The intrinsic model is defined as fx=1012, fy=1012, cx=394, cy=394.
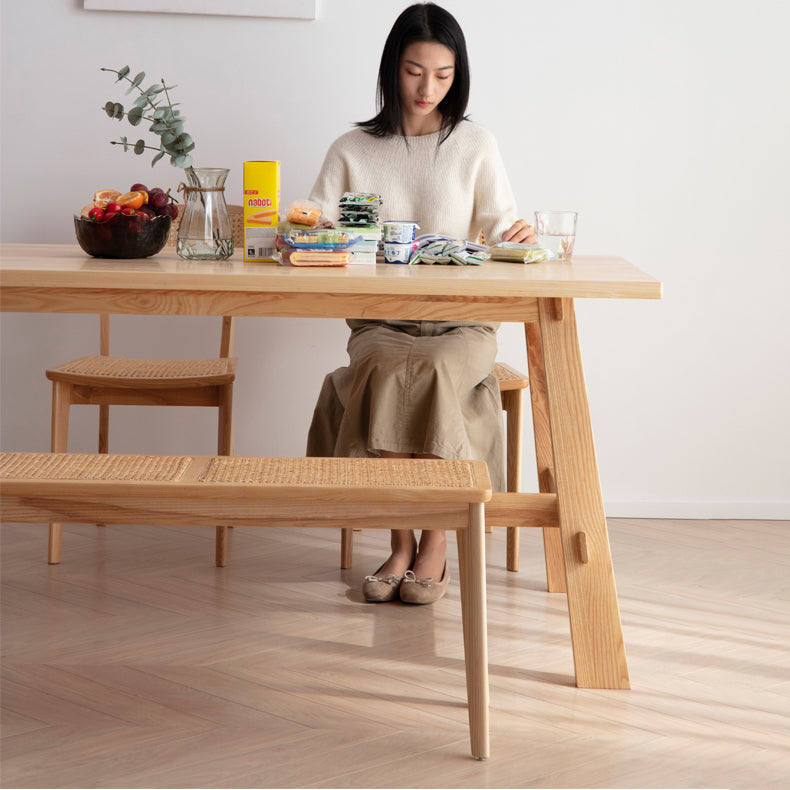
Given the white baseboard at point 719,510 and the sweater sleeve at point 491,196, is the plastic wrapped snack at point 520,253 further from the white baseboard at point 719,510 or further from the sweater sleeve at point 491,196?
the white baseboard at point 719,510

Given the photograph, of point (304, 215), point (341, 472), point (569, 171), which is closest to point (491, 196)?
point (569, 171)

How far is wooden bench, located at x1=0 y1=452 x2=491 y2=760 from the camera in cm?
159

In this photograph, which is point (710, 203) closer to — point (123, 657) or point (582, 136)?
point (582, 136)

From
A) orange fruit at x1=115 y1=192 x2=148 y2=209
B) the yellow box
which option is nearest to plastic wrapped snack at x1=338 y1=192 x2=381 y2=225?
the yellow box

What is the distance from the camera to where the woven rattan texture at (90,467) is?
1636 mm

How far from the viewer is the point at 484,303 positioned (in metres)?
1.95

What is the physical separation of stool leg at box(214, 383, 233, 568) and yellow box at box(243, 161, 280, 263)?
21.4 inches

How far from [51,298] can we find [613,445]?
6.31ft

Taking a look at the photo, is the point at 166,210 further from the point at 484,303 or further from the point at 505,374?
the point at 505,374

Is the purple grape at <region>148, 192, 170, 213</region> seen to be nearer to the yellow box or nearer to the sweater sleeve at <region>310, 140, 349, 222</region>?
the yellow box

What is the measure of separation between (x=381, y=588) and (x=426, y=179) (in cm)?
105

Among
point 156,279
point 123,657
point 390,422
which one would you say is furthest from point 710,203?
point 123,657

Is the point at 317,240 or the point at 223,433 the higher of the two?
the point at 317,240

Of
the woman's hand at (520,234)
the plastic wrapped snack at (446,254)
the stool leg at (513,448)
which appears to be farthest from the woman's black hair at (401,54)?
the stool leg at (513,448)
